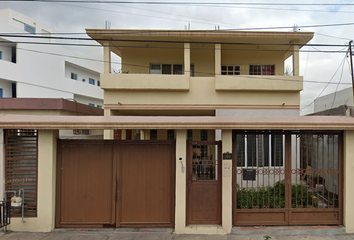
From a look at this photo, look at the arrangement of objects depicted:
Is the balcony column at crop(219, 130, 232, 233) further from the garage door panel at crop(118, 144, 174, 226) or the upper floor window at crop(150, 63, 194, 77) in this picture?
the upper floor window at crop(150, 63, 194, 77)

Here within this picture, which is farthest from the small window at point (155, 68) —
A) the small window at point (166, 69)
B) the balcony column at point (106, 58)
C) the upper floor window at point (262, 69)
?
the upper floor window at point (262, 69)

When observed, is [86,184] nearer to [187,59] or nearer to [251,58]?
[187,59]

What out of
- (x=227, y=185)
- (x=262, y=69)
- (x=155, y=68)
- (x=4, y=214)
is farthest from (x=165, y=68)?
(x=4, y=214)

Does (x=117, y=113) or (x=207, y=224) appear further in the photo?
(x=117, y=113)

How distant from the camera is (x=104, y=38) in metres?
9.62

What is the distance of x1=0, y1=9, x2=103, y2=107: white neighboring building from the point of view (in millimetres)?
19438

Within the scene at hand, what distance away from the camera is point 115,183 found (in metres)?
4.93

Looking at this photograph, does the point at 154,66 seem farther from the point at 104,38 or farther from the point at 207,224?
the point at 207,224

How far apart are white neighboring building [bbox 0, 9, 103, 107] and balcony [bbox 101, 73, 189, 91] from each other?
9.91 m

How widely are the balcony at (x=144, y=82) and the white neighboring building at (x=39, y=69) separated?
991 centimetres

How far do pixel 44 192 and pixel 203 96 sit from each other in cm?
710

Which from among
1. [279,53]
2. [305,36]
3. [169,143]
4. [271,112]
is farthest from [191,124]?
[279,53]

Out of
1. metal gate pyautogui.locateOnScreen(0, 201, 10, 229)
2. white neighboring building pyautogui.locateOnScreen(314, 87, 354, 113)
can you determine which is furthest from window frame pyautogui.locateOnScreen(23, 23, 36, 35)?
white neighboring building pyautogui.locateOnScreen(314, 87, 354, 113)

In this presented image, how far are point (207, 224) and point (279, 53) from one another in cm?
961
